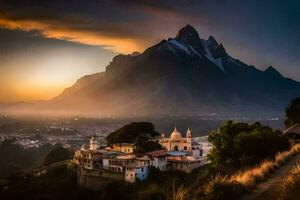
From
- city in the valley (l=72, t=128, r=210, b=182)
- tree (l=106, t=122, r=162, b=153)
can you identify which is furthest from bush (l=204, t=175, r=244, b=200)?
tree (l=106, t=122, r=162, b=153)

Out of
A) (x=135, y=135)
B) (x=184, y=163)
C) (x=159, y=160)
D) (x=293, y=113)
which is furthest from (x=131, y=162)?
(x=293, y=113)

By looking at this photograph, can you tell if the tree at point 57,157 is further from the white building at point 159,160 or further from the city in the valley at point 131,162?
the white building at point 159,160

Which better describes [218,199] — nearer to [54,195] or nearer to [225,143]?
[225,143]

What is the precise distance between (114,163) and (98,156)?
7.85 feet

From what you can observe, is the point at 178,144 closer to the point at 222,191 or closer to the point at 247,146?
the point at 247,146

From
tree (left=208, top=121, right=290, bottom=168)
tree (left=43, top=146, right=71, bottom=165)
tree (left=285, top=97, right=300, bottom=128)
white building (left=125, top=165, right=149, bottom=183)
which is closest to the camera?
tree (left=208, top=121, right=290, bottom=168)

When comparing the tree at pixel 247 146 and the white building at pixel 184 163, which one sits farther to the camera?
the white building at pixel 184 163

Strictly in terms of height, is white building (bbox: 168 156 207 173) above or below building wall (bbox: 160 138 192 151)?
below

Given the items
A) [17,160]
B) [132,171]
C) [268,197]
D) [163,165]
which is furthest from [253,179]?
[17,160]

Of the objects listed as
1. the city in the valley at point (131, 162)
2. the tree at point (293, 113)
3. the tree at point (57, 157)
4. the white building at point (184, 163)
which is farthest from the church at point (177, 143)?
the tree at point (57, 157)

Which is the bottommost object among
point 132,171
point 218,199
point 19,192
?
point 19,192

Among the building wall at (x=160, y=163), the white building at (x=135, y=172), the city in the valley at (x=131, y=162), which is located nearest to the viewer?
the white building at (x=135, y=172)

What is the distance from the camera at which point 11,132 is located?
146125 mm

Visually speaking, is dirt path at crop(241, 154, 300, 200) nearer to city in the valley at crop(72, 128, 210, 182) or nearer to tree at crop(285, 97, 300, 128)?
tree at crop(285, 97, 300, 128)
